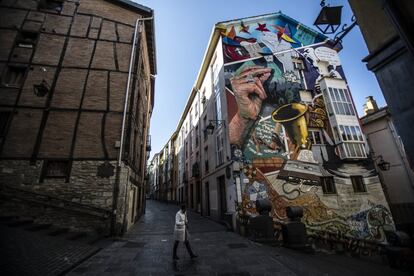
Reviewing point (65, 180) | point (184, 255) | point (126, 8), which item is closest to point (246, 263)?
point (184, 255)

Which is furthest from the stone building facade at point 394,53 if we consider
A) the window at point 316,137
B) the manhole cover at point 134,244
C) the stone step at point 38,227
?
the window at point 316,137

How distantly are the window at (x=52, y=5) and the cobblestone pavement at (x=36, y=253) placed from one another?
12.1 m

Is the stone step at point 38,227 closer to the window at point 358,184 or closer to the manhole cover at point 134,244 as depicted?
the manhole cover at point 134,244

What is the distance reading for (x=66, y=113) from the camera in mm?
8867

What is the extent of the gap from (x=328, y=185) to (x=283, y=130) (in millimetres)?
4214

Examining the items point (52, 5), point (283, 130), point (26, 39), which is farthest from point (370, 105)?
point (26, 39)

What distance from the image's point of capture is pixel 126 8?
12.4 m

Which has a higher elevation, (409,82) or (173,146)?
(173,146)

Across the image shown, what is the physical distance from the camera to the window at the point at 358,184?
11.8 m

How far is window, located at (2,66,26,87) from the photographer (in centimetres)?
916

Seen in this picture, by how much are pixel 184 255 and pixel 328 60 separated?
1689 centimetres

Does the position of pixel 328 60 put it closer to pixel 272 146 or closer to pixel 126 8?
pixel 272 146

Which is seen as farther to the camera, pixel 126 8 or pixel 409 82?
pixel 126 8

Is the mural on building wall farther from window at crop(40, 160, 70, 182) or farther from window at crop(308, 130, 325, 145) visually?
window at crop(40, 160, 70, 182)
